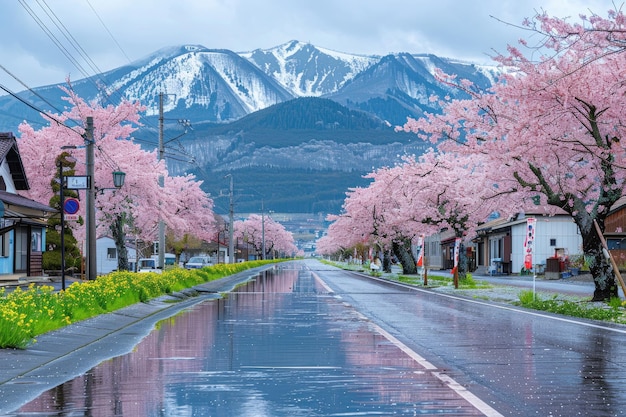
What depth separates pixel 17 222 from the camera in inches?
1809

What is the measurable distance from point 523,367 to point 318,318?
11236 millimetres

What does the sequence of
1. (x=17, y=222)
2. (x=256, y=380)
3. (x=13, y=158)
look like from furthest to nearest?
(x=13, y=158) → (x=17, y=222) → (x=256, y=380)

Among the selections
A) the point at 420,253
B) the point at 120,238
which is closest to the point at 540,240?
the point at 420,253

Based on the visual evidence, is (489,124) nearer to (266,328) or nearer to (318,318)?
(318,318)

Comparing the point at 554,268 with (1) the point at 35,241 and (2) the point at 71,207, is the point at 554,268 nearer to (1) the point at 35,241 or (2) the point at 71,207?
(1) the point at 35,241

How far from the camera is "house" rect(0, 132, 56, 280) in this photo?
47.2 metres

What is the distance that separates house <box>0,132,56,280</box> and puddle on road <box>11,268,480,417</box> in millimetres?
30475

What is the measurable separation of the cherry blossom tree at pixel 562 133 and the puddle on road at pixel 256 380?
12.3 metres

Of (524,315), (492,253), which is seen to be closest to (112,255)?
(492,253)

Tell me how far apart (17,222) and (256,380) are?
122 ft

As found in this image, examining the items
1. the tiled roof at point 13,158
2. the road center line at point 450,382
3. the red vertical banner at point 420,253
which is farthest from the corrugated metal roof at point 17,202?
the road center line at point 450,382

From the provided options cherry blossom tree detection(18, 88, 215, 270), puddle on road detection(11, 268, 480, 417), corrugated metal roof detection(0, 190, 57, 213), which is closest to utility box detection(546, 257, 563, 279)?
cherry blossom tree detection(18, 88, 215, 270)

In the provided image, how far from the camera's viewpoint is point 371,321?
22625 mm

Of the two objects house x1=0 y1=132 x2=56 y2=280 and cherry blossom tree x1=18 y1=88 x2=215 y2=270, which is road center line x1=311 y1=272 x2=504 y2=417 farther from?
cherry blossom tree x1=18 y1=88 x2=215 y2=270
